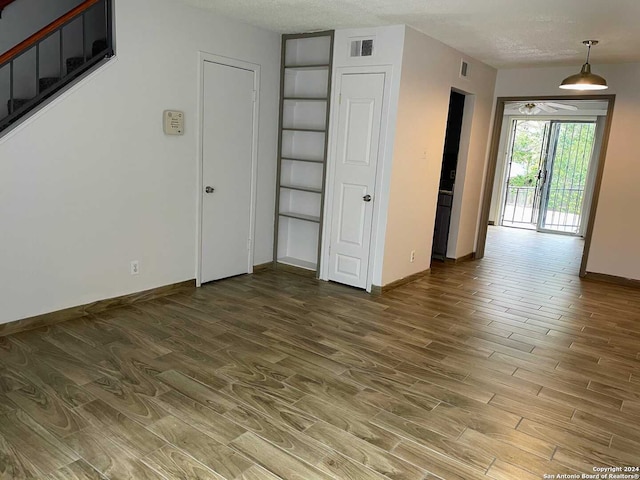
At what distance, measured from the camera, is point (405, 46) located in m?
4.52

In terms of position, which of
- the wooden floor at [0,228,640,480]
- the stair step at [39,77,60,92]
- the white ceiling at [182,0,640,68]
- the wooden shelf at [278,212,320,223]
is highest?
the white ceiling at [182,0,640,68]

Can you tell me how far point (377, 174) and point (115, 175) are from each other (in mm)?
2430

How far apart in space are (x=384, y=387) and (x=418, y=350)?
70cm

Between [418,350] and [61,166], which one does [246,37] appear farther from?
[418,350]

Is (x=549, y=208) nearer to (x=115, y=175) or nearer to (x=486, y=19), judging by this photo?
(x=486, y=19)

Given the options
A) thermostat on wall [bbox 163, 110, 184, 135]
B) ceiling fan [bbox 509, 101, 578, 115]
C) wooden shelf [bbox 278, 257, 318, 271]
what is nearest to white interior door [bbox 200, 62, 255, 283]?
thermostat on wall [bbox 163, 110, 184, 135]

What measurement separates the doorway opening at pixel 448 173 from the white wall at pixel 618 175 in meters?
0.98

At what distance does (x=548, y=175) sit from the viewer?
1011 centimetres

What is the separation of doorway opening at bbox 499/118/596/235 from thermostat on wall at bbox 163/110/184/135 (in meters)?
8.00

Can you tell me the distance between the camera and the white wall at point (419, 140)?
4.76 m

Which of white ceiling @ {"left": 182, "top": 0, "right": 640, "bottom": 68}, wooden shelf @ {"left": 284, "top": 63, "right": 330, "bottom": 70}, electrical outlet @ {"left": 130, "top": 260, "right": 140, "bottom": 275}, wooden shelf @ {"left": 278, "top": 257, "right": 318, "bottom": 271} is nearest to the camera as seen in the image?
white ceiling @ {"left": 182, "top": 0, "right": 640, "bottom": 68}

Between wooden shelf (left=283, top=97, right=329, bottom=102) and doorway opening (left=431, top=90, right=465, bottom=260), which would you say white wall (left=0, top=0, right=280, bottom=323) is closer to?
wooden shelf (left=283, top=97, right=329, bottom=102)

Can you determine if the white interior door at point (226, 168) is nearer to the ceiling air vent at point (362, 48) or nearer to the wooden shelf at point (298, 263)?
the wooden shelf at point (298, 263)

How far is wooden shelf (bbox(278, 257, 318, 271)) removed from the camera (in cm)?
552
